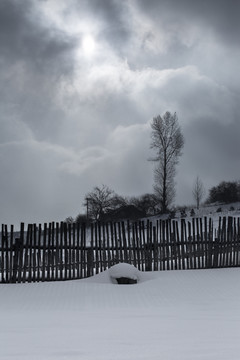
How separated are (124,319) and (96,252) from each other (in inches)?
230

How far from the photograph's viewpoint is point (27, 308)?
24.5 feet

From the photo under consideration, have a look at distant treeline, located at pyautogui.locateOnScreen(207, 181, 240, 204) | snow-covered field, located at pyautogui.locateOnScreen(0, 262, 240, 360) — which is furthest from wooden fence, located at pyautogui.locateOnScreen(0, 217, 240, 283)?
distant treeline, located at pyautogui.locateOnScreen(207, 181, 240, 204)

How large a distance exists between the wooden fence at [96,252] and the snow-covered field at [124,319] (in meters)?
0.82

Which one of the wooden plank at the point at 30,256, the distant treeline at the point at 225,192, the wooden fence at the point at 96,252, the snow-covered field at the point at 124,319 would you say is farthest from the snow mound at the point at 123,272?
the distant treeline at the point at 225,192

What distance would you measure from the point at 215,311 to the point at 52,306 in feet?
9.65

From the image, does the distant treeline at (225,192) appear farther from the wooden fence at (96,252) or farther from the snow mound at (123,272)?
the snow mound at (123,272)

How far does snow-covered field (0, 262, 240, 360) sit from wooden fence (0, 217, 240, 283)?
2.68ft

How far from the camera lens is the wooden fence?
11.2 meters

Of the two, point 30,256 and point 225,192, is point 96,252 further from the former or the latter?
point 225,192

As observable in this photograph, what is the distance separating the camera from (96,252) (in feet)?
39.1

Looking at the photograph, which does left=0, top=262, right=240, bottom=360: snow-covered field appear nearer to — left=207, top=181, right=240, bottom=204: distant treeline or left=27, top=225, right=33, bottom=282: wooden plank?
left=27, top=225, right=33, bottom=282: wooden plank

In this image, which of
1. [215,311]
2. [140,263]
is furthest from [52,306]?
[140,263]

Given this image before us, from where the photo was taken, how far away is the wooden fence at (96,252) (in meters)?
11.2

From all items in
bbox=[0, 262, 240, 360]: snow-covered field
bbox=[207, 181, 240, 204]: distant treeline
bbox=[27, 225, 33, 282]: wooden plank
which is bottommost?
bbox=[0, 262, 240, 360]: snow-covered field
